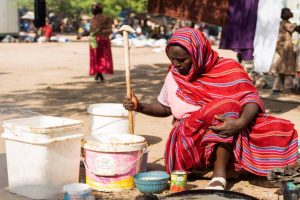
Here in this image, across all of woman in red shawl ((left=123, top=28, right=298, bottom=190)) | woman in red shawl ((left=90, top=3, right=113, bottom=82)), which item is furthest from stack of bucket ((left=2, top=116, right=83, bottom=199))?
woman in red shawl ((left=90, top=3, right=113, bottom=82))

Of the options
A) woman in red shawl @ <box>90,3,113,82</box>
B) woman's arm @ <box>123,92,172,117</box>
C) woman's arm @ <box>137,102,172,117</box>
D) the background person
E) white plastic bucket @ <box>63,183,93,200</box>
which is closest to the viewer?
white plastic bucket @ <box>63,183,93,200</box>

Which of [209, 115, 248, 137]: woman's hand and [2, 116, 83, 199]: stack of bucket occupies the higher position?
[209, 115, 248, 137]: woman's hand

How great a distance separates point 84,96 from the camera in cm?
830

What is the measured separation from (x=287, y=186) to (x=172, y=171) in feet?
3.11

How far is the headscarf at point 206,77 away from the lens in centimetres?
365

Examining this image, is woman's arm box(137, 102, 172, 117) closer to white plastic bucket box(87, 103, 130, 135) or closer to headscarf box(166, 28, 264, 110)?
headscarf box(166, 28, 264, 110)

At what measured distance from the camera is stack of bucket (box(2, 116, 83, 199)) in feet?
11.0

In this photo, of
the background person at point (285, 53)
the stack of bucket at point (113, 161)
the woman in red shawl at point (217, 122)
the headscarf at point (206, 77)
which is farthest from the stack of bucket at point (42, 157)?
the background person at point (285, 53)

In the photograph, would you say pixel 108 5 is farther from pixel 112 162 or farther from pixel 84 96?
pixel 112 162

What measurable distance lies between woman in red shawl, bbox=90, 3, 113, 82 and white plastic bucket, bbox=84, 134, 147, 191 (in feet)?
20.7

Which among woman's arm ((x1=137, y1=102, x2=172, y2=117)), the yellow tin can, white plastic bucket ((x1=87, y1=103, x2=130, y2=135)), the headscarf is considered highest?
the headscarf

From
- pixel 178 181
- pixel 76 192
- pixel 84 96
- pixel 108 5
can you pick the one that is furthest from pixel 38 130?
pixel 108 5

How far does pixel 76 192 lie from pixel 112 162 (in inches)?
15.9

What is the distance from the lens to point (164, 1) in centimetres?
708
